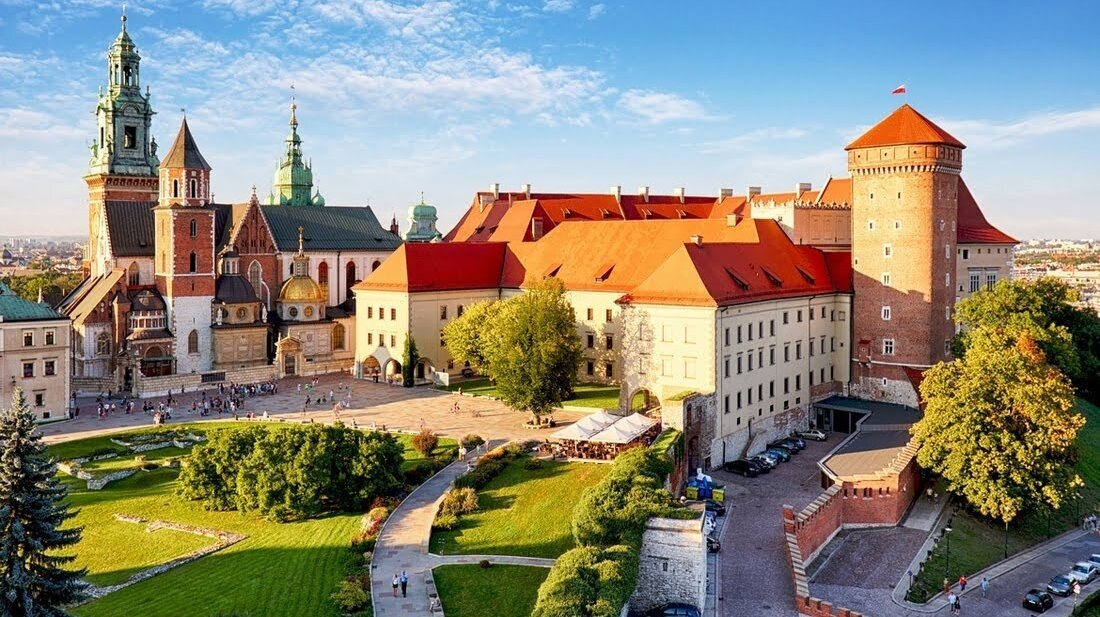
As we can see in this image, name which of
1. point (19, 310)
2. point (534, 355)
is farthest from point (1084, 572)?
point (19, 310)

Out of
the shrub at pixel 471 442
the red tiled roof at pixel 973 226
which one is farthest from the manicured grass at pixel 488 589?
the red tiled roof at pixel 973 226

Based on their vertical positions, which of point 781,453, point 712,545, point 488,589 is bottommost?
point 488,589

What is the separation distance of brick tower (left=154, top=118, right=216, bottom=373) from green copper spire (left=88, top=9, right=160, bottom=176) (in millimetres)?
16501

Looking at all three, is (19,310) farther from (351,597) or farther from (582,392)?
(351,597)

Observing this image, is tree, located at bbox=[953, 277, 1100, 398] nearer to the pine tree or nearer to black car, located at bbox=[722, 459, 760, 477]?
black car, located at bbox=[722, 459, 760, 477]

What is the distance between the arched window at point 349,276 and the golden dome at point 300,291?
26.9ft

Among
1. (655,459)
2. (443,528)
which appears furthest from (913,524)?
(443,528)

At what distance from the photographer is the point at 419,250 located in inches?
2950

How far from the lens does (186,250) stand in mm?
77000

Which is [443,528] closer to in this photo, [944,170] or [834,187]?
[944,170]

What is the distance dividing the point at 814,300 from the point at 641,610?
32434 mm

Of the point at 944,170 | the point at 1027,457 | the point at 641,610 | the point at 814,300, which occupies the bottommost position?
the point at 641,610

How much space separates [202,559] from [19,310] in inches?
1312

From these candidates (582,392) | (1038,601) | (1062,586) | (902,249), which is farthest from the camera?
(582,392)
